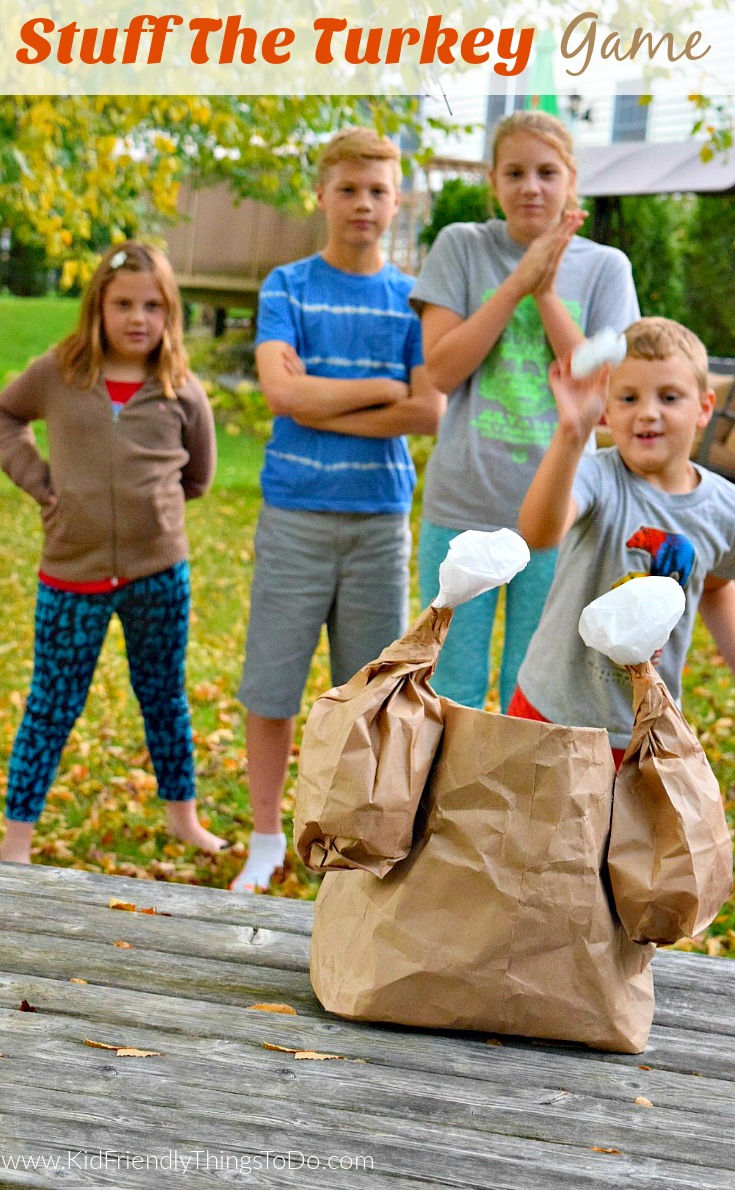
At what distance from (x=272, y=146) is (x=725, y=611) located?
12.2 feet

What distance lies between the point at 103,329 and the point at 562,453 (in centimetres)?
165

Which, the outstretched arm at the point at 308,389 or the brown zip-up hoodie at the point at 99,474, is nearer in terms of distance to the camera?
the outstretched arm at the point at 308,389

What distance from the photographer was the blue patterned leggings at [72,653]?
3.09 meters

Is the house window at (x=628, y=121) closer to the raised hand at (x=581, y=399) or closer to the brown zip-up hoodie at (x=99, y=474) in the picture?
the brown zip-up hoodie at (x=99, y=474)

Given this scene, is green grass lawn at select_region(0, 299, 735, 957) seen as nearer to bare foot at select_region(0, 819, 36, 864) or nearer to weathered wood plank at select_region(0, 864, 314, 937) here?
bare foot at select_region(0, 819, 36, 864)

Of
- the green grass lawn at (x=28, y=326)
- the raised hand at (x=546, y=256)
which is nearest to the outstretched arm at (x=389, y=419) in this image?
the raised hand at (x=546, y=256)

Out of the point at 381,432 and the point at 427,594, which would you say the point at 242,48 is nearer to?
the point at 381,432

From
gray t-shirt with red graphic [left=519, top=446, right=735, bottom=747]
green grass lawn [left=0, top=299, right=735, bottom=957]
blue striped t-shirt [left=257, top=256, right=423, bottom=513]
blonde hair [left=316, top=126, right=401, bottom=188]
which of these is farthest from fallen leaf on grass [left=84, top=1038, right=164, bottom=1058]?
blonde hair [left=316, top=126, right=401, bottom=188]

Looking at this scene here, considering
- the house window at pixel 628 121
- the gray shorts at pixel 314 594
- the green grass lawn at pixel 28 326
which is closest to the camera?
the gray shorts at pixel 314 594

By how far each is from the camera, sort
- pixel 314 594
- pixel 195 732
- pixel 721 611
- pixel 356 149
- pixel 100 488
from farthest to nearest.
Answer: pixel 195 732
pixel 100 488
pixel 314 594
pixel 356 149
pixel 721 611

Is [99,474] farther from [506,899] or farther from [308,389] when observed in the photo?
[506,899]

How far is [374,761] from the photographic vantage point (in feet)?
4.64

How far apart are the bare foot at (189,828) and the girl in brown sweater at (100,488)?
456mm

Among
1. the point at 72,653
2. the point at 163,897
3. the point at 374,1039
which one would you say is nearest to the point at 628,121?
the point at 72,653
